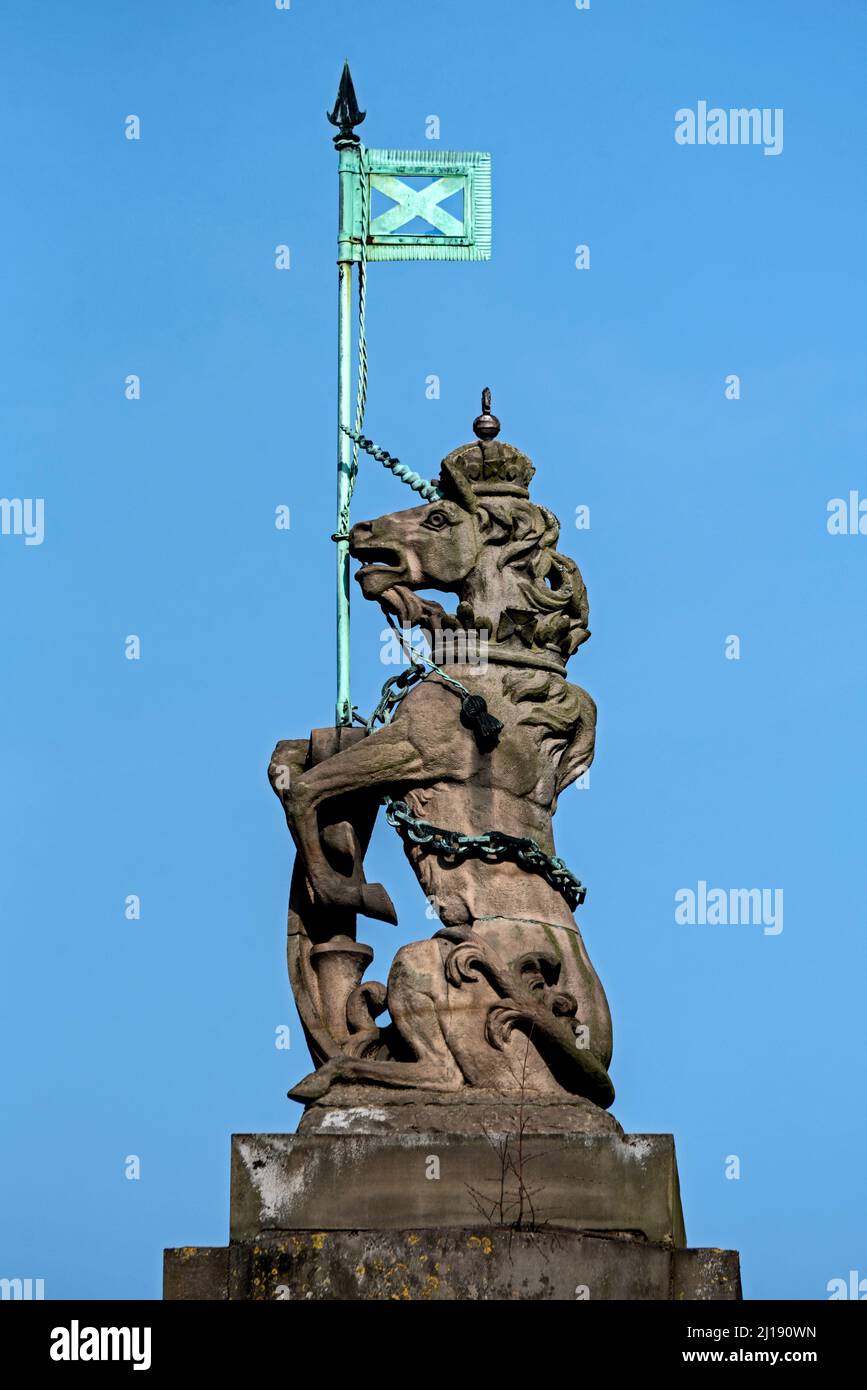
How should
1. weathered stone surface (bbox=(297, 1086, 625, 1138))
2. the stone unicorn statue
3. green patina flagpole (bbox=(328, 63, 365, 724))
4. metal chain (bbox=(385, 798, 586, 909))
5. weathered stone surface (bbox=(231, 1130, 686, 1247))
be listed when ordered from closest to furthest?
weathered stone surface (bbox=(231, 1130, 686, 1247)), weathered stone surface (bbox=(297, 1086, 625, 1138)), the stone unicorn statue, metal chain (bbox=(385, 798, 586, 909)), green patina flagpole (bbox=(328, 63, 365, 724))

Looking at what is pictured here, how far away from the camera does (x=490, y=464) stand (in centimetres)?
2556

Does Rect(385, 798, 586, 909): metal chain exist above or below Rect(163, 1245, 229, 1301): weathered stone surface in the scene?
above

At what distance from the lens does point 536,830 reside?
24.7 m

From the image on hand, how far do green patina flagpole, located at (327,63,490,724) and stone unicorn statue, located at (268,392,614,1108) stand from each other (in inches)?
40.3

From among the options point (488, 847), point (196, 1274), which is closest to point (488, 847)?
point (488, 847)

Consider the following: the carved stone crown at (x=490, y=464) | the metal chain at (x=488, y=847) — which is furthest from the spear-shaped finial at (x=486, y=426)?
the metal chain at (x=488, y=847)

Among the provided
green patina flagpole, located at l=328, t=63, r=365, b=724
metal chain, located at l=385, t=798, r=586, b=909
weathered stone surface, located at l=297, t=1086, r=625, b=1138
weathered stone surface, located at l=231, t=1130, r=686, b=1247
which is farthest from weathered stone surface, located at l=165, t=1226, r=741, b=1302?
green patina flagpole, located at l=328, t=63, r=365, b=724

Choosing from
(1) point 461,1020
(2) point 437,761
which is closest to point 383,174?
(2) point 437,761

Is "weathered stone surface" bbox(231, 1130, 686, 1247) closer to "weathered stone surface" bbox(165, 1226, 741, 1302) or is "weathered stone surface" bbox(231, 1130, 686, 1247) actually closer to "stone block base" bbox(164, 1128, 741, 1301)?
"stone block base" bbox(164, 1128, 741, 1301)

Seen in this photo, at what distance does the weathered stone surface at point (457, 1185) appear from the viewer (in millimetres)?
22906

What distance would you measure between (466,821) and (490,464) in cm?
257

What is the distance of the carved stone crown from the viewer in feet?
83.8

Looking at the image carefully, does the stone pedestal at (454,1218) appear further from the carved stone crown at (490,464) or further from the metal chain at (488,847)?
the carved stone crown at (490,464)

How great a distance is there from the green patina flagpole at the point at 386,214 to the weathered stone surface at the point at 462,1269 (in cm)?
572
